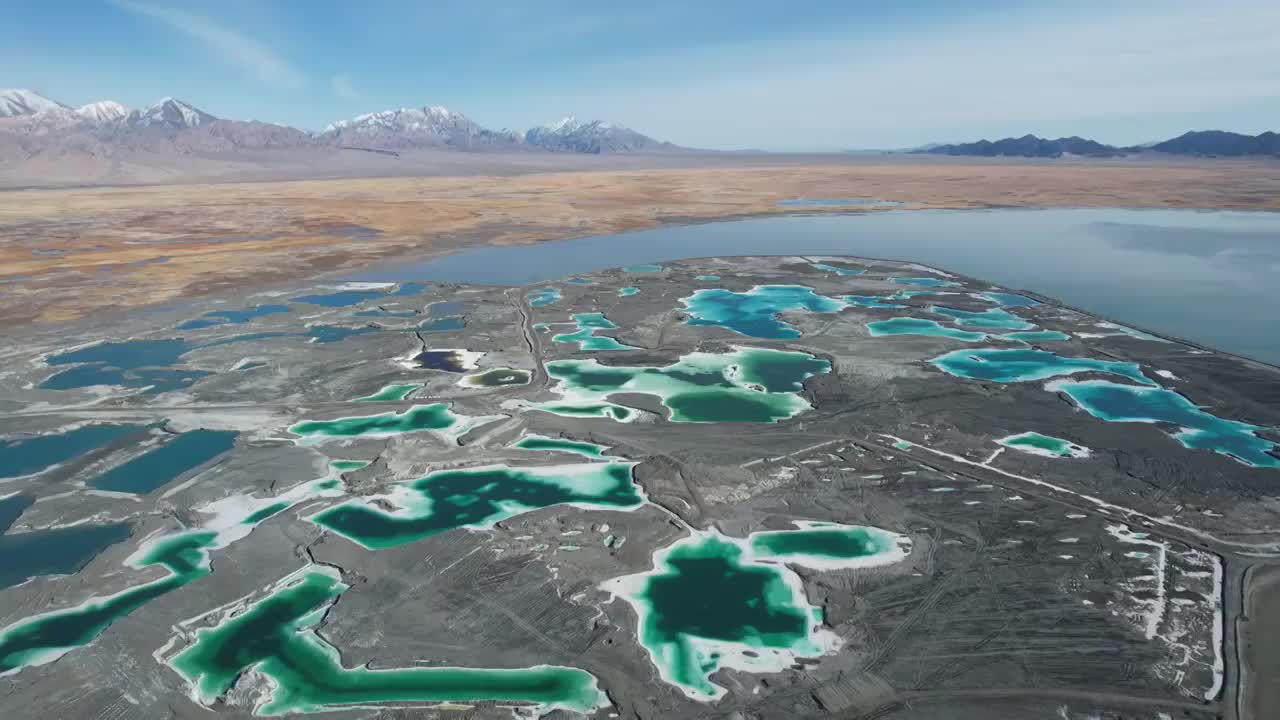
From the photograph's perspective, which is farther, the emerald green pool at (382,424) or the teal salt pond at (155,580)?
the emerald green pool at (382,424)

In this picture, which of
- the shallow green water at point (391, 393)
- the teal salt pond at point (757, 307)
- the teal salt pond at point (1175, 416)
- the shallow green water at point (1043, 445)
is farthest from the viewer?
the teal salt pond at point (757, 307)

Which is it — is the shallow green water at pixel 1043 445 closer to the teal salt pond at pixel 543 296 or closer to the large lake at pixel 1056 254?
the large lake at pixel 1056 254

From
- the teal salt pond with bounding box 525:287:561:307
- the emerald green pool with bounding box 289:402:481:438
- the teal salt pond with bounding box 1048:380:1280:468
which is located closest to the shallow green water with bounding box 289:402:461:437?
the emerald green pool with bounding box 289:402:481:438

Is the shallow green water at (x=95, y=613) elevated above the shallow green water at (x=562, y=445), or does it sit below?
below

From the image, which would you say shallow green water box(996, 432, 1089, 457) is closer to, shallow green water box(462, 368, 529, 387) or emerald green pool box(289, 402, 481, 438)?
shallow green water box(462, 368, 529, 387)

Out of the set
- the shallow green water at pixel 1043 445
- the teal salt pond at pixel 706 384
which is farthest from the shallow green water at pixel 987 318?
the shallow green water at pixel 1043 445

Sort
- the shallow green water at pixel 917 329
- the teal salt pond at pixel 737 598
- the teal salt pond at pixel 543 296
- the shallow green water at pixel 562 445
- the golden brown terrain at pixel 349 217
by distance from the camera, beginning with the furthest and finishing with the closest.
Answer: the golden brown terrain at pixel 349 217
the teal salt pond at pixel 543 296
the shallow green water at pixel 917 329
the shallow green water at pixel 562 445
the teal salt pond at pixel 737 598
